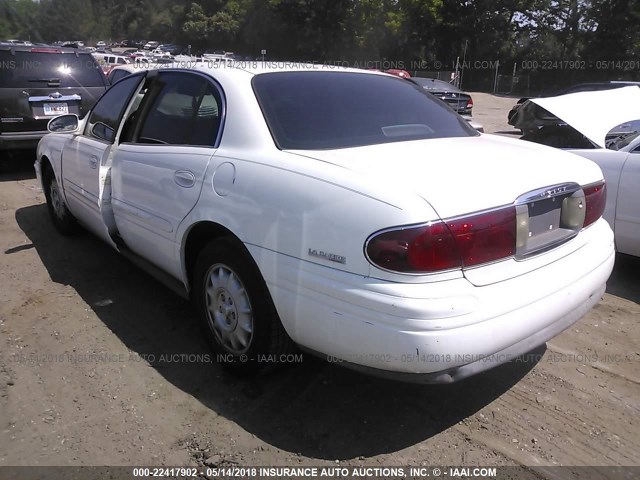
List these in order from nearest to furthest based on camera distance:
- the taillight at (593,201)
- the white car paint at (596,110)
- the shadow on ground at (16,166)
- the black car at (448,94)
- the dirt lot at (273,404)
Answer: the dirt lot at (273,404), the taillight at (593,201), the white car paint at (596,110), the shadow on ground at (16,166), the black car at (448,94)

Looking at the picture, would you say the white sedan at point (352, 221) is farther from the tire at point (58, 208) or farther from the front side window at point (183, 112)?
the tire at point (58, 208)

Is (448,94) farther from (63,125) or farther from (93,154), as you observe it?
(93,154)

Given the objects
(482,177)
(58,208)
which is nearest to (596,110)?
(482,177)

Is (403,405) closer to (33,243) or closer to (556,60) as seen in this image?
(33,243)

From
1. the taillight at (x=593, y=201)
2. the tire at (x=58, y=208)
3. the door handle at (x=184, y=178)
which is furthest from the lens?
the tire at (x=58, y=208)

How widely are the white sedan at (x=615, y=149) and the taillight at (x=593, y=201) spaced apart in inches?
57.8

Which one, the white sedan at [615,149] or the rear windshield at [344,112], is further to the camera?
the white sedan at [615,149]

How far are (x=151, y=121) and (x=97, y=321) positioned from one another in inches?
55.7

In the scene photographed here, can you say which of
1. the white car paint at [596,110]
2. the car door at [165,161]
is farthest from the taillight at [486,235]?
the white car paint at [596,110]

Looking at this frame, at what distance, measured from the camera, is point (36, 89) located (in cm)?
827

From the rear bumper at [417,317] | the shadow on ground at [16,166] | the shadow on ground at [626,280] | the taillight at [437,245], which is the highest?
the taillight at [437,245]

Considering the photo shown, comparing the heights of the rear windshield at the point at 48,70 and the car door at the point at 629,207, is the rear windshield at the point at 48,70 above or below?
above

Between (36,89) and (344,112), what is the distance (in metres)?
7.09

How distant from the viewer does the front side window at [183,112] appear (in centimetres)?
310
